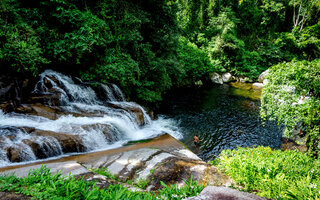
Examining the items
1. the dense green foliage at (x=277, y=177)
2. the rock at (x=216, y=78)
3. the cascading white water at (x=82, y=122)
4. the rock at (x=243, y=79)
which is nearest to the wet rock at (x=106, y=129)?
the cascading white water at (x=82, y=122)

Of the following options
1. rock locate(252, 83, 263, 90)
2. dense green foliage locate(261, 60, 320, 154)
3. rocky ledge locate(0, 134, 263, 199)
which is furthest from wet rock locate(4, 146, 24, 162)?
rock locate(252, 83, 263, 90)

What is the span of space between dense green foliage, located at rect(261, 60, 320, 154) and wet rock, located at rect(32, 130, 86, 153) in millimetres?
8018

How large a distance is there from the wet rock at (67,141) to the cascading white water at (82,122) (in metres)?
0.03

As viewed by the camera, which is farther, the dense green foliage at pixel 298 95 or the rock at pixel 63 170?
the dense green foliage at pixel 298 95

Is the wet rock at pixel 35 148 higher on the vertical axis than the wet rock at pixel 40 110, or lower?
lower

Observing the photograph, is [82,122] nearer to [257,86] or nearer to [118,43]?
[118,43]

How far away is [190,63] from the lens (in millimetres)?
25016

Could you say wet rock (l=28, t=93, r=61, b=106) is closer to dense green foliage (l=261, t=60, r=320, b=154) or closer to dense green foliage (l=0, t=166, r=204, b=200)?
dense green foliage (l=0, t=166, r=204, b=200)

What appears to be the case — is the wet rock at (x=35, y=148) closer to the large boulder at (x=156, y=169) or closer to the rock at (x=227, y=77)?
the large boulder at (x=156, y=169)

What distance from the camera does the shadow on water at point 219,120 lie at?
1036 cm

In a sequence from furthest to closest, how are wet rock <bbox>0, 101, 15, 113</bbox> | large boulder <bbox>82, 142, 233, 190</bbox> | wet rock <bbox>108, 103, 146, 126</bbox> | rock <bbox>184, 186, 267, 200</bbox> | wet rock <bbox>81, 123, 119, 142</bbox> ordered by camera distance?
wet rock <bbox>108, 103, 146, 126</bbox>, wet rock <bbox>81, 123, 119, 142</bbox>, wet rock <bbox>0, 101, 15, 113</bbox>, large boulder <bbox>82, 142, 233, 190</bbox>, rock <bbox>184, 186, 267, 200</bbox>

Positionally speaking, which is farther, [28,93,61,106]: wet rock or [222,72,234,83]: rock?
[222,72,234,83]: rock

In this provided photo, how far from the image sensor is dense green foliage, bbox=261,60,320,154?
5.70m

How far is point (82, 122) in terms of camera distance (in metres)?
7.61
